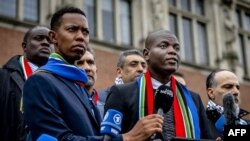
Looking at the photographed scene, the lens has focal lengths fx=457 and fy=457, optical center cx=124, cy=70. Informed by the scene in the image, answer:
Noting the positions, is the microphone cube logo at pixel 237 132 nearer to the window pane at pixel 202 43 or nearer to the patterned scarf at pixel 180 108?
the patterned scarf at pixel 180 108

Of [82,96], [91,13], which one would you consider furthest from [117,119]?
[91,13]

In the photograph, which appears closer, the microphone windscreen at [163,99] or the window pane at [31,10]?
the microphone windscreen at [163,99]

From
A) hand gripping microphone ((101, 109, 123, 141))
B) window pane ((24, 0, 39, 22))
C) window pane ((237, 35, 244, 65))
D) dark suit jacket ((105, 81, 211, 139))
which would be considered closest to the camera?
hand gripping microphone ((101, 109, 123, 141))

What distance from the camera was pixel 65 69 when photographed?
8.35 feet

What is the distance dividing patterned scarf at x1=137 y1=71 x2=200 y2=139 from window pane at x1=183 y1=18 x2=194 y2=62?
10.6 m

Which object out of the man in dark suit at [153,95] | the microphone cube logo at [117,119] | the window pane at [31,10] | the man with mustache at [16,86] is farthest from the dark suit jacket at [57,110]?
the window pane at [31,10]

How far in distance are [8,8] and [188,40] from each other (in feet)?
19.9

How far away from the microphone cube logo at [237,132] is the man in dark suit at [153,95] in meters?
0.82

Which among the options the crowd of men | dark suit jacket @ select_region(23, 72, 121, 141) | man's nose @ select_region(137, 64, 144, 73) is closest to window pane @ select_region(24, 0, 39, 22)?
man's nose @ select_region(137, 64, 144, 73)

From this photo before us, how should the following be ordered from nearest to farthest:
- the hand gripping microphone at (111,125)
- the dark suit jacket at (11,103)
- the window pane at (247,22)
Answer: the hand gripping microphone at (111,125) → the dark suit jacket at (11,103) → the window pane at (247,22)

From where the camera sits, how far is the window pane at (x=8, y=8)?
32.6 feet

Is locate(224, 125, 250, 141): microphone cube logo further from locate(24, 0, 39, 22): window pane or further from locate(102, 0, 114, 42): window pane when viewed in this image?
locate(102, 0, 114, 42): window pane

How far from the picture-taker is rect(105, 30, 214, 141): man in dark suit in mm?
2908

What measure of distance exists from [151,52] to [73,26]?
0.79 m
